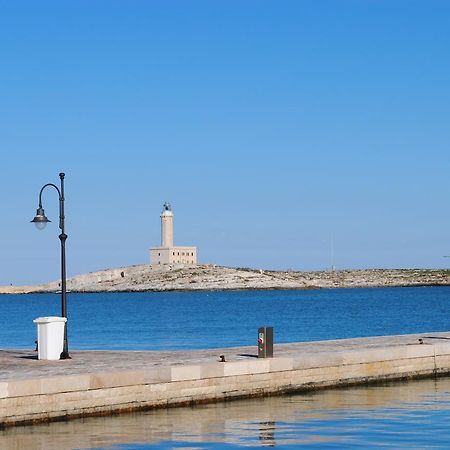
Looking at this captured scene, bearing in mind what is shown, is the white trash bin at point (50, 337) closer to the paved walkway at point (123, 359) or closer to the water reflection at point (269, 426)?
the paved walkway at point (123, 359)

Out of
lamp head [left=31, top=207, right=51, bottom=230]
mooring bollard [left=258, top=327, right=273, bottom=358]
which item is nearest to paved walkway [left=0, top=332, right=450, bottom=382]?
mooring bollard [left=258, top=327, right=273, bottom=358]

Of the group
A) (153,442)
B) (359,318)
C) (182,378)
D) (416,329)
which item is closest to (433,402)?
(182,378)

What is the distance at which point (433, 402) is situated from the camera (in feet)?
88.6

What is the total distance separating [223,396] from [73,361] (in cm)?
446

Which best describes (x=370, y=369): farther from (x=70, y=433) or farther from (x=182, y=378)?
(x=70, y=433)

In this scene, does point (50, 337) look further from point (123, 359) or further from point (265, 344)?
point (265, 344)

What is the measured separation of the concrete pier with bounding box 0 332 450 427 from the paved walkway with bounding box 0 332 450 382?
0.02 metres

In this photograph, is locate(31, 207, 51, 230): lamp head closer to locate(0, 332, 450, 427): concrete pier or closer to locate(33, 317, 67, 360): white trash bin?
locate(33, 317, 67, 360): white trash bin

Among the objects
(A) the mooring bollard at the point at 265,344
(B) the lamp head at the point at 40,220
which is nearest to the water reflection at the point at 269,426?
(A) the mooring bollard at the point at 265,344

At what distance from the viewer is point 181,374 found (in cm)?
2530

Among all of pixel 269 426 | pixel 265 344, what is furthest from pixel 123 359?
pixel 269 426

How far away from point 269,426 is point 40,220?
9.29m

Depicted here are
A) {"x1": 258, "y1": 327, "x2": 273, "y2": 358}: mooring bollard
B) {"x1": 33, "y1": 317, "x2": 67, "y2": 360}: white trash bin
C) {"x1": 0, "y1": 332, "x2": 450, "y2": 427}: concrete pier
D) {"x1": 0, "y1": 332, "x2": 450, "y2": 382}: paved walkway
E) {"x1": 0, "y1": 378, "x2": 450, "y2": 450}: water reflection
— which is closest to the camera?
{"x1": 0, "y1": 378, "x2": 450, "y2": 450}: water reflection

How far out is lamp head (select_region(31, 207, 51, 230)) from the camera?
29.2 metres
